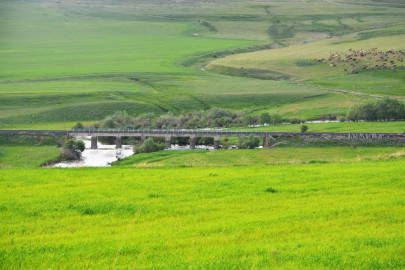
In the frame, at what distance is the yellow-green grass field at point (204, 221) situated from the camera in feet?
Answer: 57.3

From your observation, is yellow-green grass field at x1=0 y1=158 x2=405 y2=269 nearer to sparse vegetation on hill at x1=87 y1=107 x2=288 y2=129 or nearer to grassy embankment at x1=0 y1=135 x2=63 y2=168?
grassy embankment at x1=0 y1=135 x2=63 y2=168

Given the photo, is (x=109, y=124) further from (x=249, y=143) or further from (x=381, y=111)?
(x=381, y=111)

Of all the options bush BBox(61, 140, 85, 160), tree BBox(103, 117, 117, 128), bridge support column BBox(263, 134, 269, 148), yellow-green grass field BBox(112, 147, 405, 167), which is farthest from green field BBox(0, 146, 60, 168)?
bridge support column BBox(263, 134, 269, 148)

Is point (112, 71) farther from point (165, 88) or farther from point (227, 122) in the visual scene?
point (227, 122)

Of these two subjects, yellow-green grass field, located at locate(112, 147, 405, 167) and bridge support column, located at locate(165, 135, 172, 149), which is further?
bridge support column, located at locate(165, 135, 172, 149)

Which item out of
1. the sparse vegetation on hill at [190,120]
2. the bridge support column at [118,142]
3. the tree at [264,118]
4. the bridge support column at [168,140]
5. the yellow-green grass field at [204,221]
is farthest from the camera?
the tree at [264,118]

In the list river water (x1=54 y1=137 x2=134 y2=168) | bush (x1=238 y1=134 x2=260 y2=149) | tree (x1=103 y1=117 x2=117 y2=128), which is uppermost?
tree (x1=103 y1=117 x2=117 y2=128)

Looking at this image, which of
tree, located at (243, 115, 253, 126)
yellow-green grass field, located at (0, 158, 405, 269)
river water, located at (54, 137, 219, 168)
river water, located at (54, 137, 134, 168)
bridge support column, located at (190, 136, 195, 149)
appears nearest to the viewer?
yellow-green grass field, located at (0, 158, 405, 269)

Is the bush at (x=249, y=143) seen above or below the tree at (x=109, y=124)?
below

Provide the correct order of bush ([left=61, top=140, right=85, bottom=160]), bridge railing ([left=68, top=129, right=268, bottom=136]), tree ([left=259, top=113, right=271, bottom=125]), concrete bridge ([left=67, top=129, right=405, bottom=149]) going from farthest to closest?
tree ([left=259, top=113, right=271, bottom=125]) → bridge railing ([left=68, top=129, right=268, bottom=136]) → concrete bridge ([left=67, top=129, right=405, bottom=149]) → bush ([left=61, top=140, right=85, bottom=160])

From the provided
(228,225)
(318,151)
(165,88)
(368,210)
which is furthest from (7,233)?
(165,88)

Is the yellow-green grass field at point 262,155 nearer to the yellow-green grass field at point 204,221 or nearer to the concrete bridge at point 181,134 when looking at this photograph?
the concrete bridge at point 181,134

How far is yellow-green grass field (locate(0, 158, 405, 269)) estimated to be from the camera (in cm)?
1747

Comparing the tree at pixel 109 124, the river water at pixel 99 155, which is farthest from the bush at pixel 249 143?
the tree at pixel 109 124
